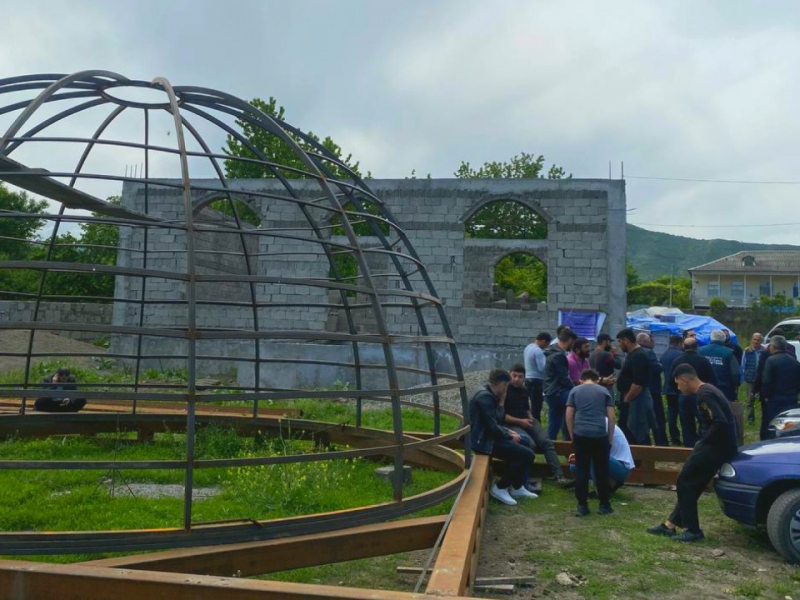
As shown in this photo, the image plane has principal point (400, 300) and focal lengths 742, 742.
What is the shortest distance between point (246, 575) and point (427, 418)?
8.98 metres

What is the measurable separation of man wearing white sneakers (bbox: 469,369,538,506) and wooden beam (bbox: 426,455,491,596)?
1352 mm

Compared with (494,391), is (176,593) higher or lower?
lower

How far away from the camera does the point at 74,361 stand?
1831 cm

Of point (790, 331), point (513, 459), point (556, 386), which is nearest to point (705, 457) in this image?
point (513, 459)

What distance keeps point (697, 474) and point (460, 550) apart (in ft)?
10.8

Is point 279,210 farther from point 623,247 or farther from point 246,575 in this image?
point 246,575

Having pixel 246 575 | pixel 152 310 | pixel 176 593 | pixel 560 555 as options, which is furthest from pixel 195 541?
pixel 152 310

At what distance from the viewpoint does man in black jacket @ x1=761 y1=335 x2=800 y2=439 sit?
10.4 m

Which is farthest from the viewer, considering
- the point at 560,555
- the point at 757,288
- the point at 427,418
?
the point at 757,288

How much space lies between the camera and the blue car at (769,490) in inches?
232

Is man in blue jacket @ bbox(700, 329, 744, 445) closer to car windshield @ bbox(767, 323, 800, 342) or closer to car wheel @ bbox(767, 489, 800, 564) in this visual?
car wheel @ bbox(767, 489, 800, 564)

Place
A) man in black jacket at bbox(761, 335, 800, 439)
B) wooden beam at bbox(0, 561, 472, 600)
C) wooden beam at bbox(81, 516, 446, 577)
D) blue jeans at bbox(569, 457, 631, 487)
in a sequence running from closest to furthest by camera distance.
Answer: wooden beam at bbox(0, 561, 472, 600)
wooden beam at bbox(81, 516, 446, 577)
blue jeans at bbox(569, 457, 631, 487)
man in black jacket at bbox(761, 335, 800, 439)

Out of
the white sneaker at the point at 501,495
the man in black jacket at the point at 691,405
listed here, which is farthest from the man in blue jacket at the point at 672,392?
the white sneaker at the point at 501,495

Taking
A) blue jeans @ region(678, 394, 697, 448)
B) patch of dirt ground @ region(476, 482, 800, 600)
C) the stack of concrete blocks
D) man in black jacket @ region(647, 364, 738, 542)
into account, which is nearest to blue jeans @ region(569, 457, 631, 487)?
patch of dirt ground @ region(476, 482, 800, 600)
